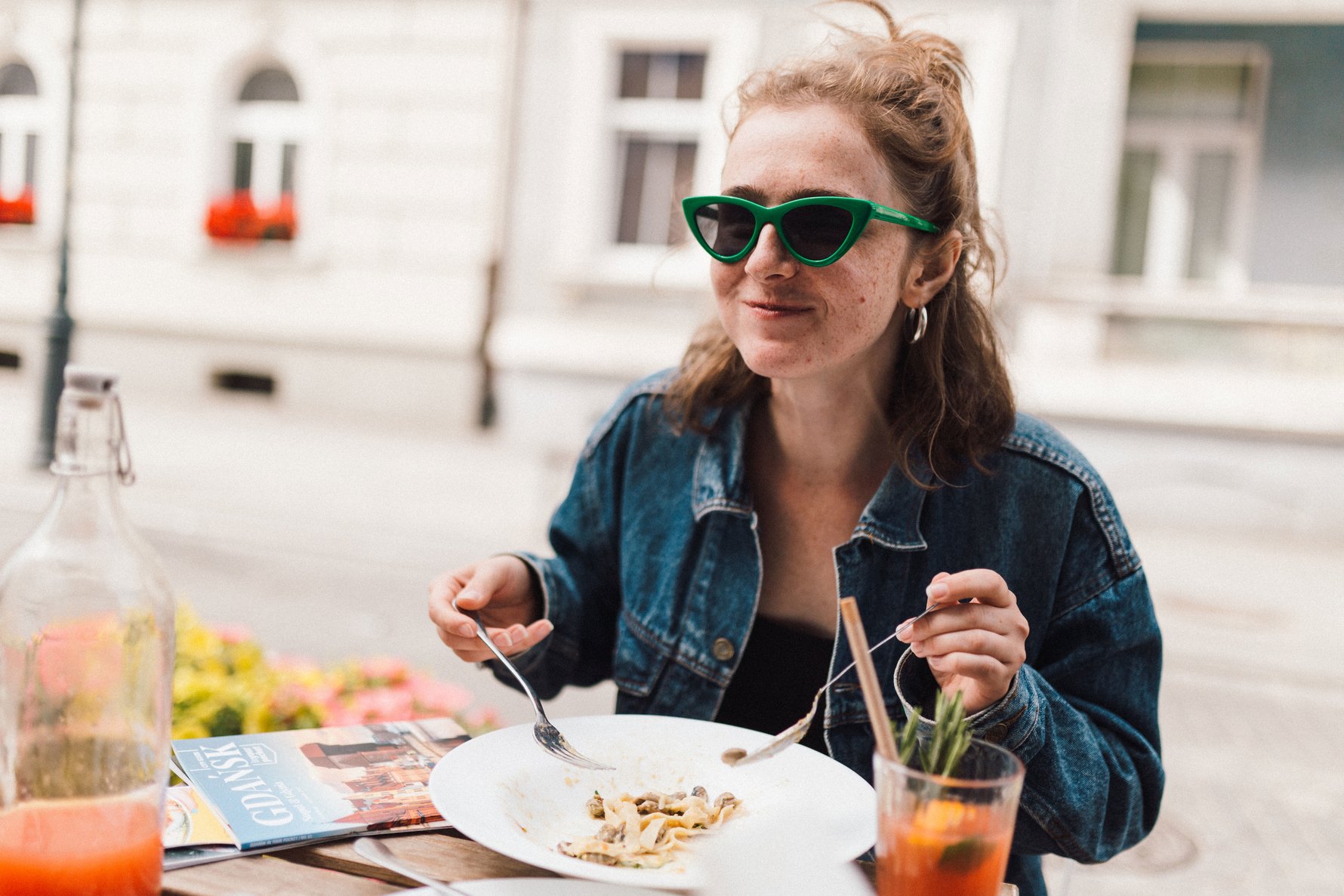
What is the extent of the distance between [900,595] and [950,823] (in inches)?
31.1

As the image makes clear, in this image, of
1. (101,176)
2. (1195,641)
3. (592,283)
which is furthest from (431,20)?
(1195,641)

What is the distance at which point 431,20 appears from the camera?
11516mm

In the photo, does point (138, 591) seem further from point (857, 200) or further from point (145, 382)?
point (145, 382)

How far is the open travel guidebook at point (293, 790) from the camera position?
1.14 meters

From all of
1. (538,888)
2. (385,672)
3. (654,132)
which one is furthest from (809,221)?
(654,132)

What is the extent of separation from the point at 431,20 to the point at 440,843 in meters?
11.5

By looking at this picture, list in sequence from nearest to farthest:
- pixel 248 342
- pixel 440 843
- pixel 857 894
A: pixel 857 894 → pixel 440 843 → pixel 248 342

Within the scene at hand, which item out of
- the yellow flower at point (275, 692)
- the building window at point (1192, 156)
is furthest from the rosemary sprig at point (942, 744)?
the building window at point (1192, 156)

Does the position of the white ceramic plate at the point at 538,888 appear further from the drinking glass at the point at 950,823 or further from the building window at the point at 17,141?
the building window at the point at 17,141

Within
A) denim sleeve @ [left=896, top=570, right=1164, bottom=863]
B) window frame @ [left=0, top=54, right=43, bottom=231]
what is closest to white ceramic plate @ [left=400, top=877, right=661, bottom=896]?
denim sleeve @ [left=896, top=570, right=1164, bottom=863]

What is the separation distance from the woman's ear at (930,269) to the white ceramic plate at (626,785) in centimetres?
76

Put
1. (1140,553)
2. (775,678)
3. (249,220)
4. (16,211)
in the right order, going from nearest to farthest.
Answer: (775,678) < (1140,553) < (249,220) < (16,211)

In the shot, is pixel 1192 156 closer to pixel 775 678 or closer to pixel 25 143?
pixel 775 678

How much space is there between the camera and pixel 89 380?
863mm
